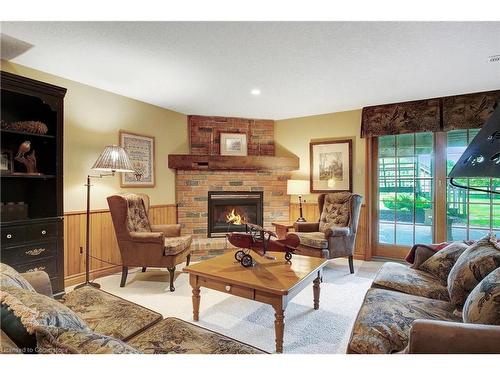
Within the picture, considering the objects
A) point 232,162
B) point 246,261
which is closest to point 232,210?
point 232,162

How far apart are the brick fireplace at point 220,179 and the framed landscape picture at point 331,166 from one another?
1.31 ft

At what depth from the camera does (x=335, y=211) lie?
3.69 meters

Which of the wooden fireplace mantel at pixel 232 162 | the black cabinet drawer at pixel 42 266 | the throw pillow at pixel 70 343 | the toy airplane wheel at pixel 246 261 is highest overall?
the wooden fireplace mantel at pixel 232 162

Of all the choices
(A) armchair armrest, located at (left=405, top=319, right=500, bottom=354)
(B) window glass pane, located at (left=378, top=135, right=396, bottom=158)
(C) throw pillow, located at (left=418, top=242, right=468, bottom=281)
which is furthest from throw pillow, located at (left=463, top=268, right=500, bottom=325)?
(B) window glass pane, located at (left=378, top=135, right=396, bottom=158)

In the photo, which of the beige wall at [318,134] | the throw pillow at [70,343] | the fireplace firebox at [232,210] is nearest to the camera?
the throw pillow at [70,343]

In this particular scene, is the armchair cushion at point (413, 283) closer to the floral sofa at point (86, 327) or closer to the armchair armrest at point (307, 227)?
the floral sofa at point (86, 327)

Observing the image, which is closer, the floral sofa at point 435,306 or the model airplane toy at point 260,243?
the floral sofa at point 435,306

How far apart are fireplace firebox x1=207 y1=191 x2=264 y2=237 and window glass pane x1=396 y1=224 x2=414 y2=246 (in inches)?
81.8

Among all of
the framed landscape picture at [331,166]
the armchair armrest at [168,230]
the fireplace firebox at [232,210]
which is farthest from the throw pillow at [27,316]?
the framed landscape picture at [331,166]

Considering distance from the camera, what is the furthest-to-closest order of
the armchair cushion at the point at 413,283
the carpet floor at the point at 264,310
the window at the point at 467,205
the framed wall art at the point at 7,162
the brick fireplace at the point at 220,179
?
the brick fireplace at the point at 220,179
the window at the point at 467,205
the framed wall art at the point at 7,162
the carpet floor at the point at 264,310
the armchair cushion at the point at 413,283

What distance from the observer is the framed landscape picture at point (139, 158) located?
349cm

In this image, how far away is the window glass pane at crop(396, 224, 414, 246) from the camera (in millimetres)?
3824

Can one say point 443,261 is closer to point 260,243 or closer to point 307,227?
point 260,243
